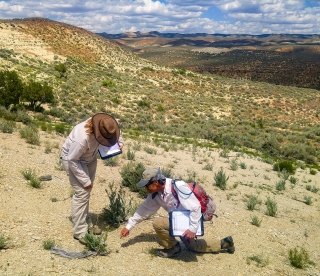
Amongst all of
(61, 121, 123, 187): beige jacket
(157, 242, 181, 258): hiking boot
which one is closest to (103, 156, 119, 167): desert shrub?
(157, 242, 181, 258): hiking boot

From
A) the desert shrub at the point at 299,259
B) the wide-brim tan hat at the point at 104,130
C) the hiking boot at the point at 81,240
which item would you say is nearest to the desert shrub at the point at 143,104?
the desert shrub at the point at 299,259

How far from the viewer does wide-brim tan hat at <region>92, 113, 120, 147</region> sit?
6.01m

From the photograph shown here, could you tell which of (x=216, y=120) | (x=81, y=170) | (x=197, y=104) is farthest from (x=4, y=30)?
(x=81, y=170)

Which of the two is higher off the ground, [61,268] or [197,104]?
[61,268]

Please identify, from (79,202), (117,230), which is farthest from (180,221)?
(117,230)

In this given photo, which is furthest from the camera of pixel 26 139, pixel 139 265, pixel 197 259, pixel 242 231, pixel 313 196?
pixel 313 196

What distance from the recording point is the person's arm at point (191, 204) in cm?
609

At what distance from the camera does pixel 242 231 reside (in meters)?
8.88

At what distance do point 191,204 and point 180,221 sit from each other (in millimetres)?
301

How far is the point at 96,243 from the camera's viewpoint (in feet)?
21.7

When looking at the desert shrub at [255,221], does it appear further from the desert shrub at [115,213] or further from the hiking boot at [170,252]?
the desert shrub at [115,213]

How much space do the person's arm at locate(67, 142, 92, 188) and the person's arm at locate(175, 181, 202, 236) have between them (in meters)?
1.42

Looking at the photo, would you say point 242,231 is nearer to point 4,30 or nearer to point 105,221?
point 105,221

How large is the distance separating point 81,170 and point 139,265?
175 centimetres
